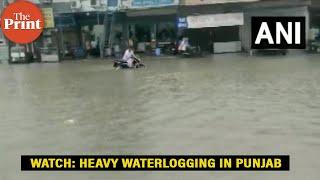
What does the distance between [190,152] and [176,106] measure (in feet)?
16.1

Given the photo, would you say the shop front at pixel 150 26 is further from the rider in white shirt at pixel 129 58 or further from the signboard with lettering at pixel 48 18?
the rider in white shirt at pixel 129 58

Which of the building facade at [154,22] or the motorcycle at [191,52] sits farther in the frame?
the building facade at [154,22]

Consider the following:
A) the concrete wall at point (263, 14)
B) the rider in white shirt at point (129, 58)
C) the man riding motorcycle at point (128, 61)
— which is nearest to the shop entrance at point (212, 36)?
the concrete wall at point (263, 14)

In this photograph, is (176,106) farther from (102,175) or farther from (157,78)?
(157,78)

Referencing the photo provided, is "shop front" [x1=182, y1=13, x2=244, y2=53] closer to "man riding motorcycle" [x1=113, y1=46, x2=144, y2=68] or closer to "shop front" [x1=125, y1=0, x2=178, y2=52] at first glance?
"shop front" [x1=125, y1=0, x2=178, y2=52]

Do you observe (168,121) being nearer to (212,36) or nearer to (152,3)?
(152,3)

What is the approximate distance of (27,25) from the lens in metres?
36.3

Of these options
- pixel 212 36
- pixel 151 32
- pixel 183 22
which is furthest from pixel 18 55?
pixel 212 36

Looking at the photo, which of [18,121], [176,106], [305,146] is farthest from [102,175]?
[176,106]

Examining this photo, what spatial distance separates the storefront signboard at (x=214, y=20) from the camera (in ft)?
127

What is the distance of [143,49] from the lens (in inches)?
1658
